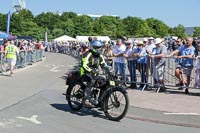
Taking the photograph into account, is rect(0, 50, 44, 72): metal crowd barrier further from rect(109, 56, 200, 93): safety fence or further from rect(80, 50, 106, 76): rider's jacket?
rect(80, 50, 106, 76): rider's jacket

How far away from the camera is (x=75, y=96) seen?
32.3 ft

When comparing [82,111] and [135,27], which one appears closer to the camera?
[82,111]

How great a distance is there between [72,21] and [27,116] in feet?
302

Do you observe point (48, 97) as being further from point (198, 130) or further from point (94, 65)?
point (198, 130)

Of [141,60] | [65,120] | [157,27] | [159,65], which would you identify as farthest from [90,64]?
[157,27]

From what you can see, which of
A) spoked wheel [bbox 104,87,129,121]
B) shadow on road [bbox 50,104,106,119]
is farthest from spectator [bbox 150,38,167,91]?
spoked wheel [bbox 104,87,129,121]

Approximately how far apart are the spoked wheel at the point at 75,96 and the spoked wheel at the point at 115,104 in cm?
83

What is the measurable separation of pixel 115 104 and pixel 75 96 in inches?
49.5

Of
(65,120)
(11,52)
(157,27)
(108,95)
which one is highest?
(157,27)

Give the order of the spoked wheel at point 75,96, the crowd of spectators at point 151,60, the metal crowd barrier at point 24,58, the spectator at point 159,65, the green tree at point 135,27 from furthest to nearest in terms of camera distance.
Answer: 1. the green tree at point 135,27
2. the metal crowd barrier at point 24,58
3. the spectator at point 159,65
4. the crowd of spectators at point 151,60
5. the spoked wheel at point 75,96

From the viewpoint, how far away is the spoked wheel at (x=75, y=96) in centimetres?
975

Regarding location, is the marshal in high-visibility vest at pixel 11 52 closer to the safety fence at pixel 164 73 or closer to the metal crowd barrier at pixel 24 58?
the metal crowd barrier at pixel 24 58

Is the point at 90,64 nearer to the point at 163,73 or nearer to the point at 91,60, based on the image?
the point at 91,60

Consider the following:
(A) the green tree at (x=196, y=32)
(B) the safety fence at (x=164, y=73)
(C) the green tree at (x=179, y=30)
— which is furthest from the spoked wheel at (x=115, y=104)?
(A) the green tree at (x=196, y=32)
